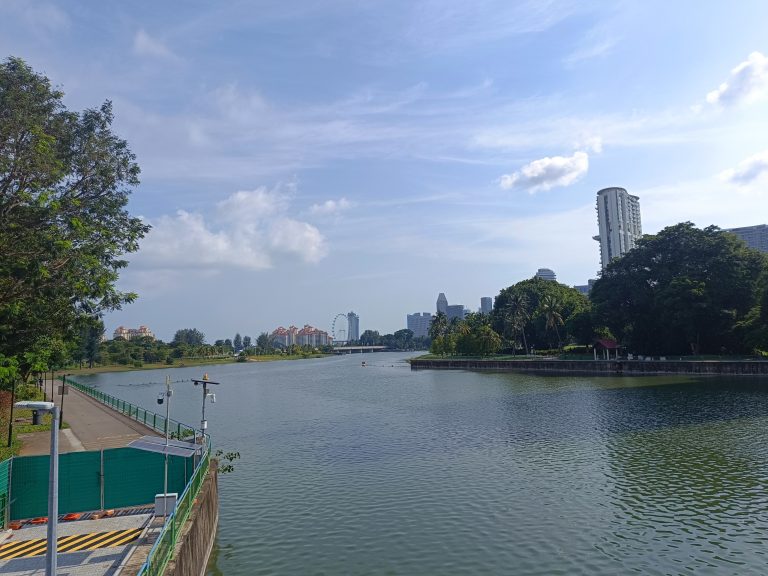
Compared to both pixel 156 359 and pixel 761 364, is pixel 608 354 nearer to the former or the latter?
pixel 761 364

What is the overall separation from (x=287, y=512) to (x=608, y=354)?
8999 cm

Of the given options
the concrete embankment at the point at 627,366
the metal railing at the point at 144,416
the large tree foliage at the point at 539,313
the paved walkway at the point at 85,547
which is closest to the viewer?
the paved walkway at the point at 85,547

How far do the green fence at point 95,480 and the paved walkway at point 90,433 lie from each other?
399 inches

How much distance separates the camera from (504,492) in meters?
23.3

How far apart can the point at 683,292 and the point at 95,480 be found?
82.9 m

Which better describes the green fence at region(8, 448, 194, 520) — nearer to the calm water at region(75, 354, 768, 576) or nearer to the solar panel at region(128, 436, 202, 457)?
the solar panel at region(128, 436, 202, 457)

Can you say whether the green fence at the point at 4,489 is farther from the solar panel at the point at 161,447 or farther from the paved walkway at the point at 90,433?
the paved walkway at the point at 90,433

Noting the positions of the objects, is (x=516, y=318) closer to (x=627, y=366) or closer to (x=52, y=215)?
(x=627, y=366)

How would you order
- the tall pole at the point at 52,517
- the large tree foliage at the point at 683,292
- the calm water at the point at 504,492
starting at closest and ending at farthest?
the tall pole at the point at 52,517, the calm water at the point at 504,492, the large tree foliage at the point at 683,292

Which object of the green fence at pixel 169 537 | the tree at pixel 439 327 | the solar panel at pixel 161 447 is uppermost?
the tree at pixel 439 327

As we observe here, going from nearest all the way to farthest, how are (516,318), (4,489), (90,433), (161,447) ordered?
(161,447) < (4,489) < (90,433) < (516,318)

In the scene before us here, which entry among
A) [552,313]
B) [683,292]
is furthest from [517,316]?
[683,292]

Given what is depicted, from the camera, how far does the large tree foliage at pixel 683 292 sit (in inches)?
3118

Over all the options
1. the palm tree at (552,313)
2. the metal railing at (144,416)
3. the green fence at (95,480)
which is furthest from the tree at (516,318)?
the green fence at (95,480)
